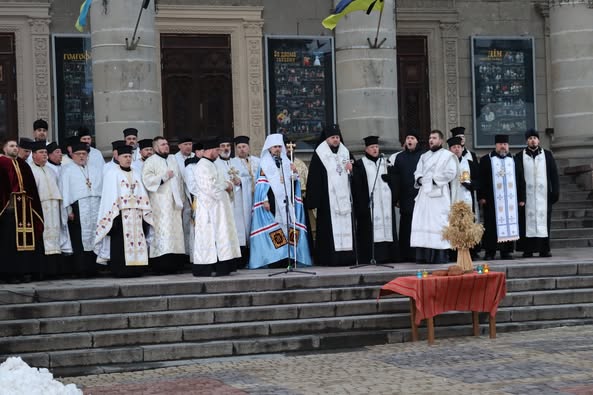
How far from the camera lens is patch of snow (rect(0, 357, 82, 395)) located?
393 inches

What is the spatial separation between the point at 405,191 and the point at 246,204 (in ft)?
7.27

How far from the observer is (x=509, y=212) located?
59.9 ft

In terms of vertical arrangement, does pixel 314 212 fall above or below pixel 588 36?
below

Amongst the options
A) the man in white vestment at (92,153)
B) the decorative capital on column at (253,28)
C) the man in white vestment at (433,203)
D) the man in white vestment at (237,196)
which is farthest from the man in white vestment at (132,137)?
the decorative capital on column at (253,28)

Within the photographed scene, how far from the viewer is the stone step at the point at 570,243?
20297 millimetres

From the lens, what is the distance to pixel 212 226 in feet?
52.1

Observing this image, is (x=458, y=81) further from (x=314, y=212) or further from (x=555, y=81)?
(x=314, y=212)

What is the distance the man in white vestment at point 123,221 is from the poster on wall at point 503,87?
9594mm

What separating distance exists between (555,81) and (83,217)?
9.81 m

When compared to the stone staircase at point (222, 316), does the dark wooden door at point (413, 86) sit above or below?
above

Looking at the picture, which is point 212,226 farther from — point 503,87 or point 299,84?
point 503,87

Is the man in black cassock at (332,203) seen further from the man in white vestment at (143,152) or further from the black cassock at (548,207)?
the black cassock at (548,207)

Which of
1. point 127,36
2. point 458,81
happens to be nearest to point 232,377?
point 127,36

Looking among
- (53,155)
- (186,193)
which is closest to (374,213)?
(186,193)
